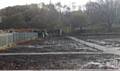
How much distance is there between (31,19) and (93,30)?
17.9 meters

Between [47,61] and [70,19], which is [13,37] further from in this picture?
[70,19]

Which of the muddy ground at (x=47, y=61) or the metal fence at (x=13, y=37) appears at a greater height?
the muddy ground at (x=47, y=61)

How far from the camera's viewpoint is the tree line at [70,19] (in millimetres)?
85125

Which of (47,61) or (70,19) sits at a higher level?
(47,61)

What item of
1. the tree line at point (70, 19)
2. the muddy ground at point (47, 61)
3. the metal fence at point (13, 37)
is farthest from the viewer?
the tree line at point (70, 19)

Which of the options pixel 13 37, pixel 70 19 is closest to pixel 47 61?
pixel 13 37

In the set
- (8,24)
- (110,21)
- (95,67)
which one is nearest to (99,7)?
(110,21)

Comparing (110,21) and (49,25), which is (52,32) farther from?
(110,21)

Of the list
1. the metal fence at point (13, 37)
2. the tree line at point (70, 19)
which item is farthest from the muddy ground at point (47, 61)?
the tree line at point (70, 19)

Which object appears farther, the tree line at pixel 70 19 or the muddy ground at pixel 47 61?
the tree line at pixel 70 19

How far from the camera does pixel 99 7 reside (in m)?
Answer: 92.1

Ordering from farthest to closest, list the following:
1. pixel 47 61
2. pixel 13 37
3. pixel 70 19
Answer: pixel 70 19, pixel 13 37, pixel 47 61

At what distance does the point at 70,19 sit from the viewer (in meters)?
91.3

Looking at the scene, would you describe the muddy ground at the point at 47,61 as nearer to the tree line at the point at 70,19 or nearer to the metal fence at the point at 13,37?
the metal fence at the point at 13,37
